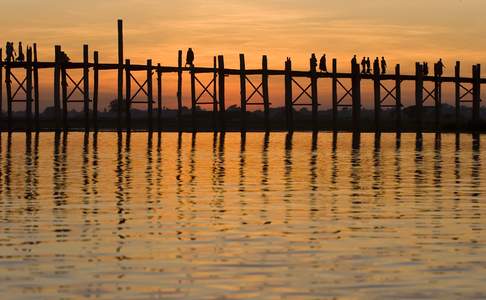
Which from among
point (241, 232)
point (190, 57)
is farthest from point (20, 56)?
point (241, 232)

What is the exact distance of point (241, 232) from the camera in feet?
50.6

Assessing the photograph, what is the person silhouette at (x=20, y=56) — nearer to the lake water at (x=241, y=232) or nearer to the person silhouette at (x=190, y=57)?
the person silhouette at (x=190, y=57)

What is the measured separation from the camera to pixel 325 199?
2084cm

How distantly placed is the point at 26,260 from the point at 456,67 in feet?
175

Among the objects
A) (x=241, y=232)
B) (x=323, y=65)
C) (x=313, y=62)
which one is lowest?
(x=241, y=232)

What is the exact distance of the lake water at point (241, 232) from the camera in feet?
37.1

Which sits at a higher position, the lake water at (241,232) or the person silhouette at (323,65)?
the person silhouette at (323,65)

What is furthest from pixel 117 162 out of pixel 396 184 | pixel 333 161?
pixel 396 184

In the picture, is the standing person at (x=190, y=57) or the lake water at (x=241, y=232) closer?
the lake water at (x=241, y=232)

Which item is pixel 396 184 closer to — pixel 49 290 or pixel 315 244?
pixel 315 244

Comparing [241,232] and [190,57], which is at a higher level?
[190,57]

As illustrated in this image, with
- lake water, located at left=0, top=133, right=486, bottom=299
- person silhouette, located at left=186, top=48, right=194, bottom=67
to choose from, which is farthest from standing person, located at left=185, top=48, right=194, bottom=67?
lake water, located at left=0, top=133, right=486, bottom=299

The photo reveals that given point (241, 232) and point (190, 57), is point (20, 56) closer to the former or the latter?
point (190, 57)

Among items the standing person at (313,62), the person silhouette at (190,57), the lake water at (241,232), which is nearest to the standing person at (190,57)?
the person silhouette at (190,57)
